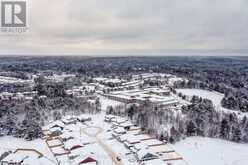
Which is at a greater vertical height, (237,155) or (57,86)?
(57,86)

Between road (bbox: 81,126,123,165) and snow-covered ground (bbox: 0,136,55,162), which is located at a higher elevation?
road (bbox: 81,126,123,165)

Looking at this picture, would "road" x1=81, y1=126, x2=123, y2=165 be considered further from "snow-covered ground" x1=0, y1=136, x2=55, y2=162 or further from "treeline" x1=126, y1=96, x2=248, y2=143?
"treeline" x1=126, y1=96, x2=248, y2=143

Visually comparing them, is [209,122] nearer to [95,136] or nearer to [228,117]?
[228,117]

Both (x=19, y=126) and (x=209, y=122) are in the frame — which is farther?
(x=209, y=122)

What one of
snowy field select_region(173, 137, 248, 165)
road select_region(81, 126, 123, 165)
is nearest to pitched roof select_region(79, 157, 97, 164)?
road select_region(81, 126, 123, 165)

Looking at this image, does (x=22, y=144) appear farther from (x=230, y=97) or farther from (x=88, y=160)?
(x=230, y=97)

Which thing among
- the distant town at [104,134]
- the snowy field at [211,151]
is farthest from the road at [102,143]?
the snowy field at [211,151]

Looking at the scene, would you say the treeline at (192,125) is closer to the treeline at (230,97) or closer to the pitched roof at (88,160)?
the pitched roof at (88,160)

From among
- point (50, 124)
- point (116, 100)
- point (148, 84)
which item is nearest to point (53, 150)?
point (50, 124)
